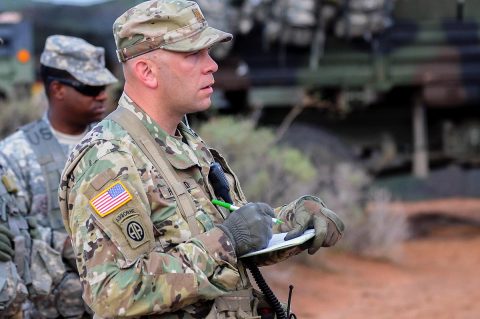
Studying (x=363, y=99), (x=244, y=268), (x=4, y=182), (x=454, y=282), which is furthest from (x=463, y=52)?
(x=244, y=268)

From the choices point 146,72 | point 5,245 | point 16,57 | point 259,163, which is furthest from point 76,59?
point 16,57

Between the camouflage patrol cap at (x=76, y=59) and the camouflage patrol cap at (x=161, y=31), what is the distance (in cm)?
194

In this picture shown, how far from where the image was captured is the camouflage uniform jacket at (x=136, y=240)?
2812 mm

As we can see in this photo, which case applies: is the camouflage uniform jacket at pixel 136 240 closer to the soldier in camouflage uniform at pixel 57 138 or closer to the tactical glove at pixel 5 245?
the tactical glove at pixel 5 245

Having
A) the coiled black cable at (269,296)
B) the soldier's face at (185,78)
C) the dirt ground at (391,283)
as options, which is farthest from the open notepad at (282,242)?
the dirt ground at (391,283)

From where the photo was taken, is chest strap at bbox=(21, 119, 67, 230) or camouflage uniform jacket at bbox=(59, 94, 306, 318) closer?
camouflage uniform jacket at bbox=(59, 94, 306, 318)

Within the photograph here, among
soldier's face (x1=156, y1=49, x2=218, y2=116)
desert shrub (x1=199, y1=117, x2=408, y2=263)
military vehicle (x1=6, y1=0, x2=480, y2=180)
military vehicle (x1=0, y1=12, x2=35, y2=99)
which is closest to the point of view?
soldier's face (x1=156, y1=49, x2=218, y2=116)

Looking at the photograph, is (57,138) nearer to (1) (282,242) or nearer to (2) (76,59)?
(2) (76,59)

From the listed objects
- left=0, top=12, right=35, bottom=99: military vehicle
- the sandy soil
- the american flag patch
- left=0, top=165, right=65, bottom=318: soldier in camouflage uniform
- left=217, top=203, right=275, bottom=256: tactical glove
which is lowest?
the sandy soil

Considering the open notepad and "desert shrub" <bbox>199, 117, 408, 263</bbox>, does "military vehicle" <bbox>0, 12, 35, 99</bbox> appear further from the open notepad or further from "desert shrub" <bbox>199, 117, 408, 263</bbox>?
the open notepad

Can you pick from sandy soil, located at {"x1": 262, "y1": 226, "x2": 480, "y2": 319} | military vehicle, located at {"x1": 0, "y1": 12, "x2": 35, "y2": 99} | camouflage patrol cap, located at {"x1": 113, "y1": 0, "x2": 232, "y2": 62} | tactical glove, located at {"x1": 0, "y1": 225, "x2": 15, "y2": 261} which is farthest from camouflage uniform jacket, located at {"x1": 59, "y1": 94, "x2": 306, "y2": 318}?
military vehicle, located at {"x1": 0, "y1": 12, "x2": 35, "y2": 99}

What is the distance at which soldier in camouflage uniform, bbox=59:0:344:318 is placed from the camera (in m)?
2.83

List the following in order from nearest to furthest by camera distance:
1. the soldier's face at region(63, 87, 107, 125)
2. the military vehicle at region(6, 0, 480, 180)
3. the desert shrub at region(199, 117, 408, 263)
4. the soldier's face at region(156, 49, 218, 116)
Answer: the soldier's face at region(156, 49, 218, 116)
the soldier's face at region(63, 87, 107, 125)
the desert shrub at region(199, 117, 408, 263)
the military vehicle at region(6, 0, 480, 180)

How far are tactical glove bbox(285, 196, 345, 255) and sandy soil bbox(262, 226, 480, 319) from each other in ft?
16.7
